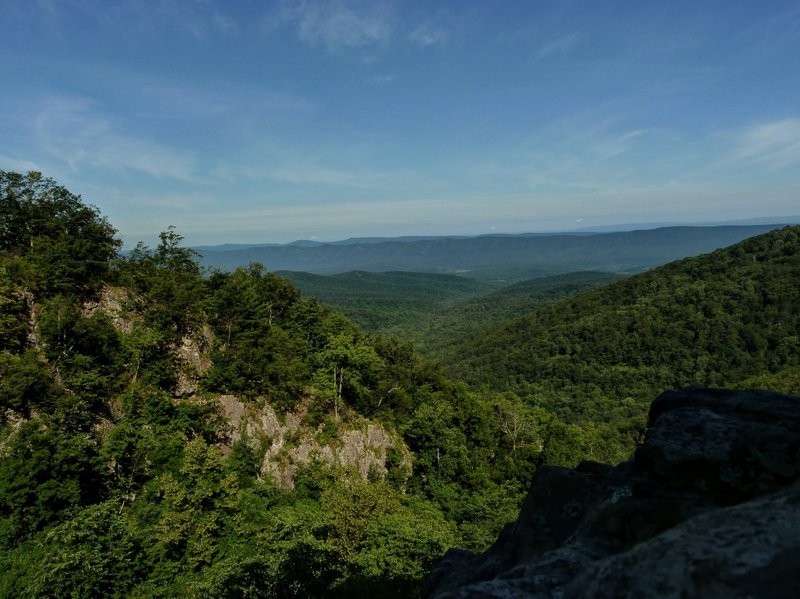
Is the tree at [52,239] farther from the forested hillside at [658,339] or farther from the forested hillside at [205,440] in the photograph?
the forested hillside at [658,339]

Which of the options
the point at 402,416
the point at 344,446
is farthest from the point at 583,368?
the point at 344,446

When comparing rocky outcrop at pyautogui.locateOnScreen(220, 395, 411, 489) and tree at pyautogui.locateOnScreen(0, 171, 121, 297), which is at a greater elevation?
tree at pyautogui.locateOnScreen(0, 171, 121, 297)

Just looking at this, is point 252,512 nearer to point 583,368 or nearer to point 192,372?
point 192,372

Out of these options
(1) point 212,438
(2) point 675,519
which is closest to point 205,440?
(1) point 212,438

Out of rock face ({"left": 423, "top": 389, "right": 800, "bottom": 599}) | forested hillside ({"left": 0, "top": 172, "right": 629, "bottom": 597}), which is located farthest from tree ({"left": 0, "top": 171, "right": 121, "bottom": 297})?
rock face ({"left": 423, "top": 389, "right": 800, "bottom": 599})

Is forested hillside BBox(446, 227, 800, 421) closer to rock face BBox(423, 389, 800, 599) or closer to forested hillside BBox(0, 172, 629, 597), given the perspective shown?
forested hillside BBox(0, 172, 629, 597)

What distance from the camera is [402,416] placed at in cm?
4806

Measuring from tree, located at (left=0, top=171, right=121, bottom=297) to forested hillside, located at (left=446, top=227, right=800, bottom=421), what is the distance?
101351 mm

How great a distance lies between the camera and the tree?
107 feet

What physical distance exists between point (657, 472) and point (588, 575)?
9.33 feet

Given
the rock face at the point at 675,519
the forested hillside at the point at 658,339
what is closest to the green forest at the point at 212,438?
the rock face at the point at 675,519

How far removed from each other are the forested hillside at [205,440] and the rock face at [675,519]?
13011 millimetres

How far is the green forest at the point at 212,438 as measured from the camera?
805 inches

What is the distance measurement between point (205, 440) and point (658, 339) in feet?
524
